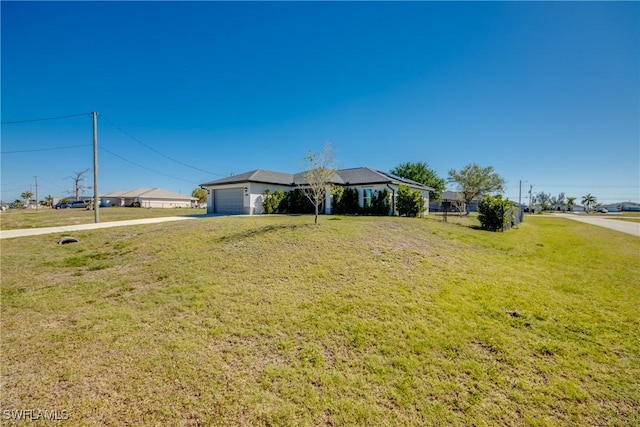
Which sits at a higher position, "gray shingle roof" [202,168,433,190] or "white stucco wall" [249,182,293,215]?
"gray shingle roof" [202,168,433,190]

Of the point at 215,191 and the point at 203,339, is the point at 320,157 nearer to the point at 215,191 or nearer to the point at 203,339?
the point at 203,339

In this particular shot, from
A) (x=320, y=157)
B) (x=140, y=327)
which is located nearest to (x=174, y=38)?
(x=320, y=157)

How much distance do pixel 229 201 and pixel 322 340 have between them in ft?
71.8

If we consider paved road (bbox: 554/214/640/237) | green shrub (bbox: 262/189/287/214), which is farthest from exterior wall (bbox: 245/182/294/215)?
paved road (bbox: 554/214/640/237)

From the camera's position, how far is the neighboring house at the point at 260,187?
71.4ft

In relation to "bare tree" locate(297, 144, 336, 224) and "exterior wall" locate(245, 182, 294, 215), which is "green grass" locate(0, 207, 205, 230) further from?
"bare tree" locate(297, 144, 336, 224)

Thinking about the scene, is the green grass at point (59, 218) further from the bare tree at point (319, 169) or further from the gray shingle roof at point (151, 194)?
the gray shingle roof at point (151, 194)

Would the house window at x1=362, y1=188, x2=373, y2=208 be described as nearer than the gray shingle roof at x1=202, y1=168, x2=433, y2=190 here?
Yes

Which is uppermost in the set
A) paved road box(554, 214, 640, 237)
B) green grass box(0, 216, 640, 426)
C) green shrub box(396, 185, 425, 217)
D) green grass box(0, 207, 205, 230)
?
green shrub box(396, 185, 425, 217)

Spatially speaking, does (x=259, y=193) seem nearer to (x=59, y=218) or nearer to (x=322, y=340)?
(x=59, y=218)

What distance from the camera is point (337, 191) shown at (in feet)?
72.7

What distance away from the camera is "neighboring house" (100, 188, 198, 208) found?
52.9 m

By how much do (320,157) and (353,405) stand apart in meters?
10.8

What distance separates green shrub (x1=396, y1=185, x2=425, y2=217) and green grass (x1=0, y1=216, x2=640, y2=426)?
1179 centimetres
